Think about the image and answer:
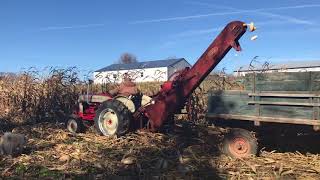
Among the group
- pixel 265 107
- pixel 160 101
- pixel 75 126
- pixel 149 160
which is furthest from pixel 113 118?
pixel 265 107

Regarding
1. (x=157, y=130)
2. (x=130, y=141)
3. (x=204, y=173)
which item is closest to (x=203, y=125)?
(x=157, y=130)

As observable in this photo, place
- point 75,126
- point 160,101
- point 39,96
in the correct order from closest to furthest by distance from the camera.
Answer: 1. point 160,101
2. point 75,126
3. point 39,96

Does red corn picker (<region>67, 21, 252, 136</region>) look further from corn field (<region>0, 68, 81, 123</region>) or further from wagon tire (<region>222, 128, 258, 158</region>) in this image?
corn field (<region>0, 68, 81, 123</region>)

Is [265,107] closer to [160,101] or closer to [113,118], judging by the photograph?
[160,101]

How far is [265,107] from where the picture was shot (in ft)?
30.0

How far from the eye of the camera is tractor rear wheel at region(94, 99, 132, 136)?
11883 mm

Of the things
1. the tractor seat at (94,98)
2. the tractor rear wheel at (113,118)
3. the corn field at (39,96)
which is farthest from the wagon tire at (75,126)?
the corn field at (39,96)

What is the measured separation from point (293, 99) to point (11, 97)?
12.1 meters

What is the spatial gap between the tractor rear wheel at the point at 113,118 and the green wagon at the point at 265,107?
8.62 feet

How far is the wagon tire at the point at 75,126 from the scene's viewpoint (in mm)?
13359

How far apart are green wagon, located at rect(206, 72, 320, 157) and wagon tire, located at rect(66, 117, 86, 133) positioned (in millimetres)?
4689

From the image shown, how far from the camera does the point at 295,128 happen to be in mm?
9359

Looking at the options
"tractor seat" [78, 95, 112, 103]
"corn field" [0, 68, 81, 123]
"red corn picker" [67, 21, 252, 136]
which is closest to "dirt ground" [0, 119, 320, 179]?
"red corn picker" [67, 21, 252, 136]

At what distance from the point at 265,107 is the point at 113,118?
4.53 meters
